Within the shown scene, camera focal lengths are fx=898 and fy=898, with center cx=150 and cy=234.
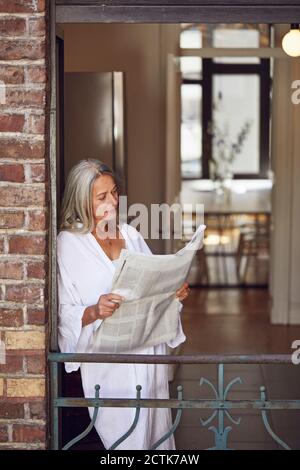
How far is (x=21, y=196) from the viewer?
3.23 metres

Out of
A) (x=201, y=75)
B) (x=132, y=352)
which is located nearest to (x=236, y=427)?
(x=132, y=352)

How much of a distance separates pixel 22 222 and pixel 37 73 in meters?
0.53

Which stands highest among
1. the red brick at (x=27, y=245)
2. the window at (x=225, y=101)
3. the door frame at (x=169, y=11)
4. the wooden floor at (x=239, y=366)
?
the window at (x=225, y=101)

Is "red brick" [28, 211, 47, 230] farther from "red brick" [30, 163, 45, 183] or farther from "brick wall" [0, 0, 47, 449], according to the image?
"red brick" [30, 163, 45, 183]

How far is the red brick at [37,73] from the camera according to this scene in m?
3.19

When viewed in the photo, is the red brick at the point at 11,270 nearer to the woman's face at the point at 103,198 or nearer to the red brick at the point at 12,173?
the red brick at the point at 12,173

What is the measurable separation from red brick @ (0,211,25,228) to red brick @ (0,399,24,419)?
641mm

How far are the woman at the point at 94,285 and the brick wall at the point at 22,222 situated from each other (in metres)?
0.25

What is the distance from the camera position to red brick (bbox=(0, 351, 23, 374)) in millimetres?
3273

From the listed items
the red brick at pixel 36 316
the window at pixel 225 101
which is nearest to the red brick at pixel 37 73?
the red brick at pixel 36 316

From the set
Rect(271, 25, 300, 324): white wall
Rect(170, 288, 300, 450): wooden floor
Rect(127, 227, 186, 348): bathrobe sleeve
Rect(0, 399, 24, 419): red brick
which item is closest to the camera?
Rect(0, 399, 24, 419): red brick

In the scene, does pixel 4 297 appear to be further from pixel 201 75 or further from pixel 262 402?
pixel 201 75

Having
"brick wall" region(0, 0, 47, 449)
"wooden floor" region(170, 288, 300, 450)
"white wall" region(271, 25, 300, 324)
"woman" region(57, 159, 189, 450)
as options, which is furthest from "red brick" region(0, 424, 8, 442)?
"white wall" region(271, 25, 300, 324)

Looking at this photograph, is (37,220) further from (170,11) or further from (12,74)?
(170,11)
